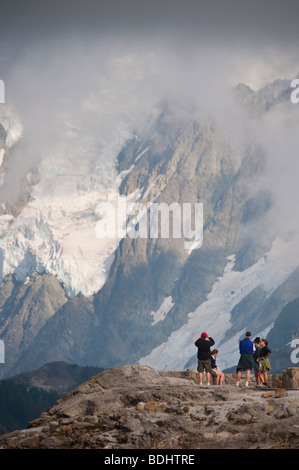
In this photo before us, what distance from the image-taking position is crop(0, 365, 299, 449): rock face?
125ft

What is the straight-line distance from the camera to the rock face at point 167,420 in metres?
38.0

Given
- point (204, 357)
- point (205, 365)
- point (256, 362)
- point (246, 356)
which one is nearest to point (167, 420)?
point (204, 357)

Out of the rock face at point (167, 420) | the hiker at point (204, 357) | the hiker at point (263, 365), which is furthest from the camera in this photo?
the hiker at point (263, 365)

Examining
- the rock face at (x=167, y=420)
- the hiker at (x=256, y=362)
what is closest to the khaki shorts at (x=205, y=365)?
the hiker at (x=256, y=362)

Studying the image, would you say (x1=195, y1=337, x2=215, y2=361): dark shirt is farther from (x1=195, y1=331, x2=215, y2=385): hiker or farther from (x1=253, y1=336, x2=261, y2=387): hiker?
(x1=253, y1=336, x2=261, y2=387): hiker

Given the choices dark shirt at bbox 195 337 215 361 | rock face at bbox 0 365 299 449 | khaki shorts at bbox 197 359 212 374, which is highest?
dark shirt at bbox 195 337 215 361

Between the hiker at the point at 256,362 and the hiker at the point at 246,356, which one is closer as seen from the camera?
the hiker at the point at 246,356

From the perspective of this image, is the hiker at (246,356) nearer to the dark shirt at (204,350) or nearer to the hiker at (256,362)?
the hiker at (256,362)

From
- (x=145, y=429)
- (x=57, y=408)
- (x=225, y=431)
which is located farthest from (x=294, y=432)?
(x=57, y=408)

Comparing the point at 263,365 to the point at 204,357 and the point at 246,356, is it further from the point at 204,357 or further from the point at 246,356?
the point at 204,357

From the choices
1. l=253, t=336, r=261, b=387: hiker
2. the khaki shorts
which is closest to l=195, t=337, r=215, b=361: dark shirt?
the khaki shorts
